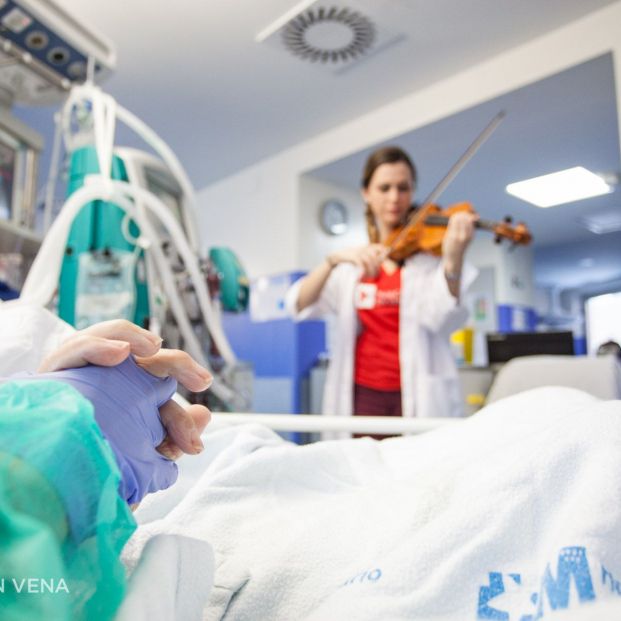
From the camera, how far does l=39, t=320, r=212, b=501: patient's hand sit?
1.18ft

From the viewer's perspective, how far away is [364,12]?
83.9 inches

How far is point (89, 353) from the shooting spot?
1.18ft

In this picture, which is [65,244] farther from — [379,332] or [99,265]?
[379,332]

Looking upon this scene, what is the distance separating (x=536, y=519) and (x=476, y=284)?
477cm

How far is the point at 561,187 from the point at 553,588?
3.62m

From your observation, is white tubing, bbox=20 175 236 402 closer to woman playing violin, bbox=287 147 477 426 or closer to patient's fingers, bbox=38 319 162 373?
woman playing violin, bbox=287 147 477 426

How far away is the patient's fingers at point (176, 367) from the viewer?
40cm

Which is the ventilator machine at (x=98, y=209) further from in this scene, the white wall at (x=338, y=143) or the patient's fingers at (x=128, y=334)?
the white wall at (x=338, y=143)

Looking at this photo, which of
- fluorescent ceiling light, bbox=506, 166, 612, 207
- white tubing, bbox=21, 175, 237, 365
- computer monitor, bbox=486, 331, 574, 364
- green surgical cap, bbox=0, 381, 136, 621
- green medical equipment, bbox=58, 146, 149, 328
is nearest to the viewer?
green surgical cap, bbox=0, 381, 136, 621

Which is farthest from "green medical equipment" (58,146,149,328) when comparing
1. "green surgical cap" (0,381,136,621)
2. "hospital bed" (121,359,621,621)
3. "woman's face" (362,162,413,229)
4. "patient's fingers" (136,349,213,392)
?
"green surgical cap" (0,381,136,621)

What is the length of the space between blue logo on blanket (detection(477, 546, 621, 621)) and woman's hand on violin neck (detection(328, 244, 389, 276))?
47.5 inches

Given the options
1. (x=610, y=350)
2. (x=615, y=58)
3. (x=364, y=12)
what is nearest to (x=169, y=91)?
(x=364, y=12)

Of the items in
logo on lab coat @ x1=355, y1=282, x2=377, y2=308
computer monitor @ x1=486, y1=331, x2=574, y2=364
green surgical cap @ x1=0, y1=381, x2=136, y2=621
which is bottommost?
green surgical cap @ x1=0, y1=381, x2=136, y2=621

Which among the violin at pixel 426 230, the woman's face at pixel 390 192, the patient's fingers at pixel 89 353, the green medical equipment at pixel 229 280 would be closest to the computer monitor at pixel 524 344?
the violin at pixel 426 230
